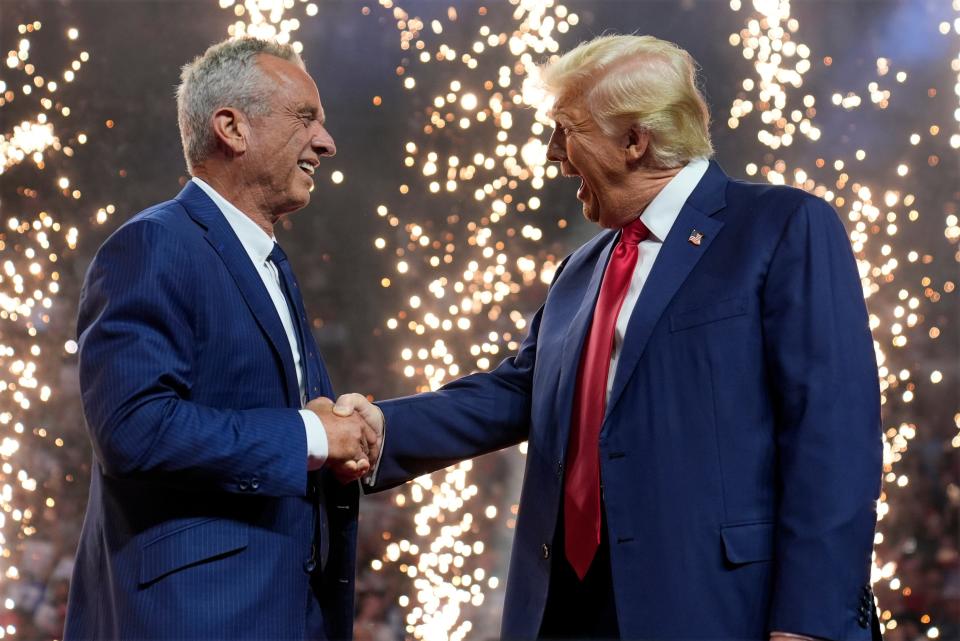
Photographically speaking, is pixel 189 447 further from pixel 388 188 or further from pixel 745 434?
pixel 388 188

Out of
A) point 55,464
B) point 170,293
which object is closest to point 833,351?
point 170,293

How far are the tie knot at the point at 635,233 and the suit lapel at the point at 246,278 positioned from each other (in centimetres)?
70

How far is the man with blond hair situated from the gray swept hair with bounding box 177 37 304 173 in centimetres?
58

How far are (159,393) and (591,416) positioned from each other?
773 mm

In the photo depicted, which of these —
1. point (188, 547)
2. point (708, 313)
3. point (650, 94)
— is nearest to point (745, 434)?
point (708, 313)

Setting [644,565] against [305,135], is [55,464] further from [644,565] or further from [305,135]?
[644,565]

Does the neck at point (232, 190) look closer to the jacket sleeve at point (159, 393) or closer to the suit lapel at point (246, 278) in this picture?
the suit lapel at point (246, 278)

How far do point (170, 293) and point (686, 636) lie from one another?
3.39 feet

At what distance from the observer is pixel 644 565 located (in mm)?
1717

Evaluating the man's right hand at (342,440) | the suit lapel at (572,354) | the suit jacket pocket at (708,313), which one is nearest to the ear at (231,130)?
the man's right hand at (342,440)

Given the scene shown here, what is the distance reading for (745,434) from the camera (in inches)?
66.9

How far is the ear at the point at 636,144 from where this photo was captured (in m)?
1.97

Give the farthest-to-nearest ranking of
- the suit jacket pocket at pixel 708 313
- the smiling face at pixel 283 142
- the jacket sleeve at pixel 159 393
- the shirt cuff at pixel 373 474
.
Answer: the shirt cuff at pixel 373 474, the smiling face at pixel 283 142, the suit jacket pocket at pixel 708 313, the jacket sleeve at pixel 159 393

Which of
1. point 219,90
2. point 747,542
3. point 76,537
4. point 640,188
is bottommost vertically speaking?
point 76,537
